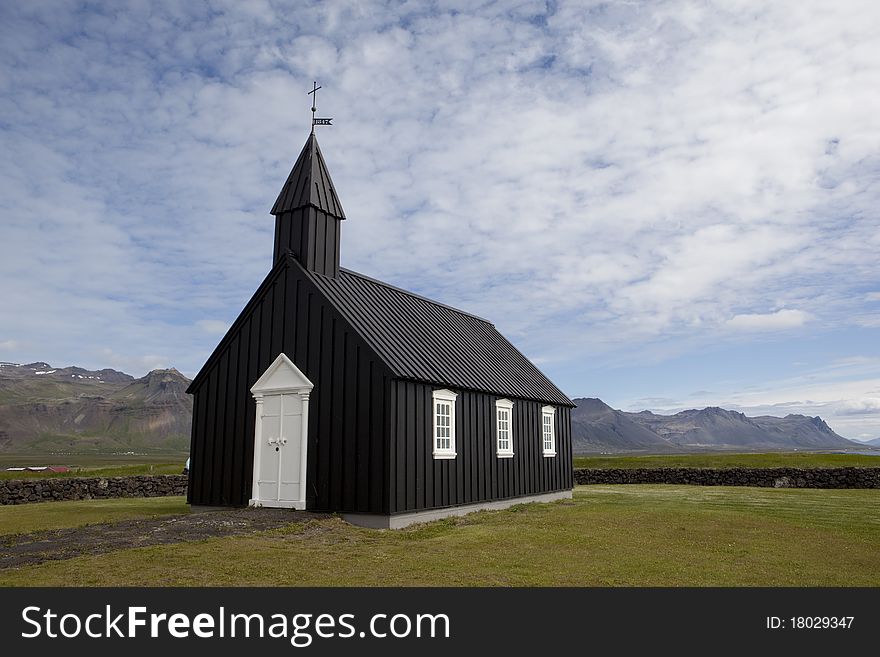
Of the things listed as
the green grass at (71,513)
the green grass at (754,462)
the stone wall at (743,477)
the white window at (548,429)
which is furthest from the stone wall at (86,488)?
the green grass at (754,462)

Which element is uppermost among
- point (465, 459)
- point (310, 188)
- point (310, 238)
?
point (310, 188)

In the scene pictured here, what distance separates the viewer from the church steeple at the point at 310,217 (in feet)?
61.8

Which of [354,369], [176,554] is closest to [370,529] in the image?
[354,369]

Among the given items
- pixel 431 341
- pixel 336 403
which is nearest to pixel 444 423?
pixel 336 403

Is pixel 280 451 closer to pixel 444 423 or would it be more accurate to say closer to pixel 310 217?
pixel 444 423

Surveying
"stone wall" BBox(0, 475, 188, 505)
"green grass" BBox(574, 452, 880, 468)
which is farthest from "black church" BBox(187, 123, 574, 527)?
"green grass" BBox(574, 452, 880, 468)

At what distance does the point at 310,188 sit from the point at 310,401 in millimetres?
6152

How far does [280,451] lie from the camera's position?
1731cm

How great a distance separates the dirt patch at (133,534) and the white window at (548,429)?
1072 centimetres

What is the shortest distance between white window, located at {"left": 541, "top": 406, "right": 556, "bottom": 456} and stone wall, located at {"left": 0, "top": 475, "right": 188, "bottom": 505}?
52.6ft

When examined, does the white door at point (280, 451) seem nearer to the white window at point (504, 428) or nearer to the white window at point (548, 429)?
the white window at point (504, 428)

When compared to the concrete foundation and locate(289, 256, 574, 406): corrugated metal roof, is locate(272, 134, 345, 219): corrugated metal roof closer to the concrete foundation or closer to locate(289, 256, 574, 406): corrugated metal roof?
locate(289, 256, 574, 406): corrugated metal roof

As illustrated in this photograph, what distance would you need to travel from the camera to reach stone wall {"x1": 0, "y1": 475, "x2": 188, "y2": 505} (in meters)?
24.1
